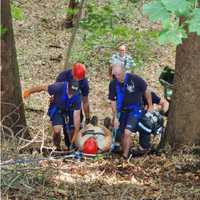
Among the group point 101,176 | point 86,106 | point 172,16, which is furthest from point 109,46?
point 172,16

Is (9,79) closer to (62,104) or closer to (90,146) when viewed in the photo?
(62,104)

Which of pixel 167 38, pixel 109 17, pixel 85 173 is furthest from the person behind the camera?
pixel 109 17

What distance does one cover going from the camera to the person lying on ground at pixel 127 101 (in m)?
8.99

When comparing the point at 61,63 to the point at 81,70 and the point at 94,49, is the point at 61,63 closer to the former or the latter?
the point at 94,49

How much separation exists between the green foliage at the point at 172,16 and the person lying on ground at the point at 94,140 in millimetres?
4994

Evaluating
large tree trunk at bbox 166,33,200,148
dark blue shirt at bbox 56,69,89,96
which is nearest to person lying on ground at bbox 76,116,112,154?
dark blue shirt at bbox 56,69,89,96

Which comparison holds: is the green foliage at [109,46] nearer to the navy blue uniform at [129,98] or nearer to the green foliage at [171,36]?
the navy blue uniform at [129,98]

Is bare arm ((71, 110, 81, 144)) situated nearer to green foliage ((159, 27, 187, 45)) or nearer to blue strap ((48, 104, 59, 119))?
blue strap ((48, 104, 59, 119))

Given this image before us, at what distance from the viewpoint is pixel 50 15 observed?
21.5m

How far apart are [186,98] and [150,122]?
2.26 ft

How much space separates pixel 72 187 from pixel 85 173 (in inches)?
29.6

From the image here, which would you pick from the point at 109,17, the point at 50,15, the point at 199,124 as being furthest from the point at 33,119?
the point at 50,15

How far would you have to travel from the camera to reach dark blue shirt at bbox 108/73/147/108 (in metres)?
8.98

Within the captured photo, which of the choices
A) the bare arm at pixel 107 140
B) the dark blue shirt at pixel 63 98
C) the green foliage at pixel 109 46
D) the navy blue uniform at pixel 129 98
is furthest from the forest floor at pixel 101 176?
the green foliage at pixel 109 46
